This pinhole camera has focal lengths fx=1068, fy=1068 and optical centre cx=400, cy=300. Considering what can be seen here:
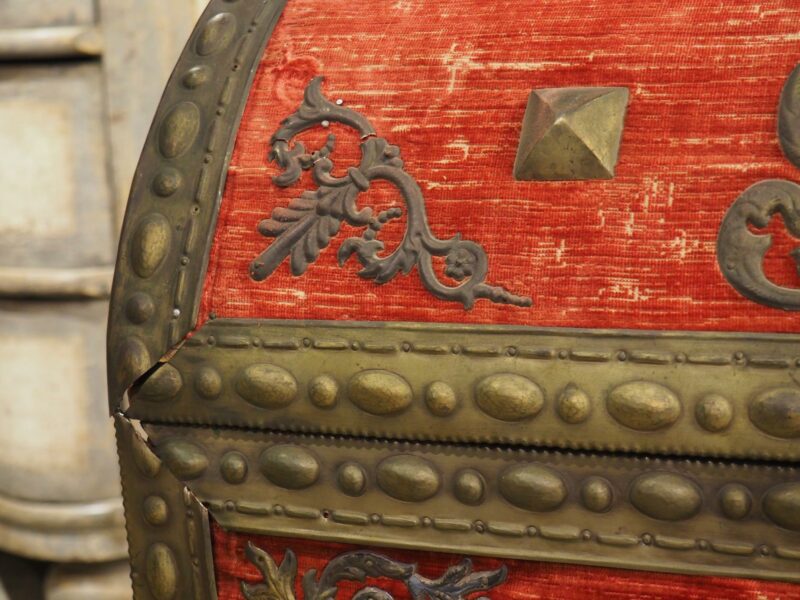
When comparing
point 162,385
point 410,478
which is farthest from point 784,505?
point 162,385

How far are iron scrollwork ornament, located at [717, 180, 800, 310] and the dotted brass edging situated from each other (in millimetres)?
430

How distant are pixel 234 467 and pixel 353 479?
11 cm

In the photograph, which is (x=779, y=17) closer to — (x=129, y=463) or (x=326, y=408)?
(x=326, y=408)

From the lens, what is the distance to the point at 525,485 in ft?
2.64

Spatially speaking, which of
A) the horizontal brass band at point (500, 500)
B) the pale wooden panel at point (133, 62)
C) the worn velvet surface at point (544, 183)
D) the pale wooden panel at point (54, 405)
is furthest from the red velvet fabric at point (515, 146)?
the pale wooden panel at point (54, 405)

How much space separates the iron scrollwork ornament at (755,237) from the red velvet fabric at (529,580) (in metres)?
0.21

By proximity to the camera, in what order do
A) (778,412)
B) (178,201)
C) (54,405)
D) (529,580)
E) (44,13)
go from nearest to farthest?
(778,412) < (529,580) < (178,201) < (44,13) < (54,405)

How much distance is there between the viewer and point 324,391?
2.78 feet

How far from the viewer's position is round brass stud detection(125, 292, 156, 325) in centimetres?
92

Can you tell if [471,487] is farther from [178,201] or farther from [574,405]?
[178,201]

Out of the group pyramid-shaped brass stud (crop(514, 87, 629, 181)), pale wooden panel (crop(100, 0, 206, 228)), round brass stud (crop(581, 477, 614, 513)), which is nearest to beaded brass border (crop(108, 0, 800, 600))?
round brass stud (crop(581, 477, 614, 513))

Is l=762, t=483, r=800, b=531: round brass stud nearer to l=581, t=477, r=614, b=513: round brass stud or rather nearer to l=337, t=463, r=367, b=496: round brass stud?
l=581, t=477, r=614, b=513: round brass stud

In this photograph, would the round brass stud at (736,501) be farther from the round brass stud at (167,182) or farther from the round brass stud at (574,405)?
the round brass stud at (167,182)

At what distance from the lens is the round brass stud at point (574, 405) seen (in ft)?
2.57
